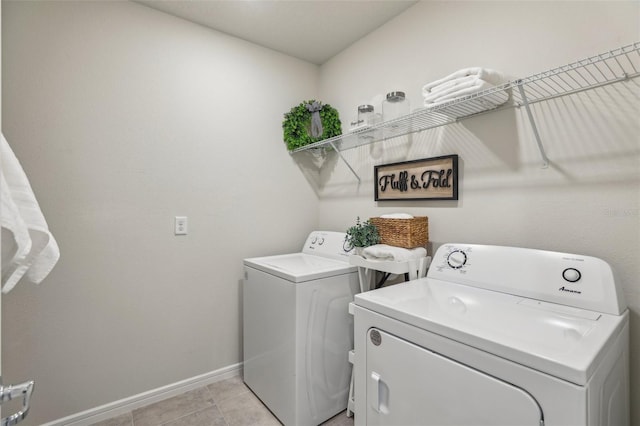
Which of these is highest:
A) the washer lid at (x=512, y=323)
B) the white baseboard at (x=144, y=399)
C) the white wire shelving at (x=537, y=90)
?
the white wire shelving at (x=537, y=90)

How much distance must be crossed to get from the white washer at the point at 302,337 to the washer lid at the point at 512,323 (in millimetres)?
484

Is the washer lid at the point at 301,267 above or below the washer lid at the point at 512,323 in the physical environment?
above

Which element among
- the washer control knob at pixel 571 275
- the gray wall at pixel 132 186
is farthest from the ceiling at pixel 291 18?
the washer control knob at pixel 571 275

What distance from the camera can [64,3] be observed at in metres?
1.60

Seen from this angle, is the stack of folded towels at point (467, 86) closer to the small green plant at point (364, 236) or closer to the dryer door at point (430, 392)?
the small green plant at point (364, 236)

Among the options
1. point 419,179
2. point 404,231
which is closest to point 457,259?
point 404,231

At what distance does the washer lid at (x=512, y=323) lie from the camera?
732mm

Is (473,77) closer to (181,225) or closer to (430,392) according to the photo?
(430,392)

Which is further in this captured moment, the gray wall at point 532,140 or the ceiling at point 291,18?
the ceiling at point 291,18

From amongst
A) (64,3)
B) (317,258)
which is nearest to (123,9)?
(64,3)

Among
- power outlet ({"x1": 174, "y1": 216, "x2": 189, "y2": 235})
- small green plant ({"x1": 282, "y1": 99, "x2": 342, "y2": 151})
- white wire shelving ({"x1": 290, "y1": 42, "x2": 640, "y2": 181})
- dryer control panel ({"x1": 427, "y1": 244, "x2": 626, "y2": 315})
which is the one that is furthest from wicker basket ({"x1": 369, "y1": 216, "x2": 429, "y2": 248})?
power outlet ({"x1": 174, "y1": 216, "x2": 189, "y2": 235})

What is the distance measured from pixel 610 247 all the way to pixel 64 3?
2.73 metres

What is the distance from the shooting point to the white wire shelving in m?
1.09

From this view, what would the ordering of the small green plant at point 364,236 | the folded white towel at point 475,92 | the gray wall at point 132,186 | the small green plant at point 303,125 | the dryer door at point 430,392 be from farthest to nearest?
the small green plant at point 303,125 < the small green plant at point 364,236 < the gray wall at point 132,186 < the folded white towel at point 475,92 < the dryer door at point 430,392
